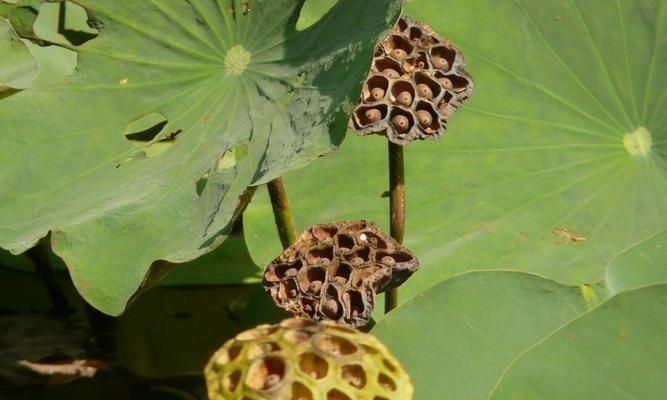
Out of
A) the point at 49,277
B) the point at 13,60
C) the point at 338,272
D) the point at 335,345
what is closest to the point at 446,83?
the point at 338,272

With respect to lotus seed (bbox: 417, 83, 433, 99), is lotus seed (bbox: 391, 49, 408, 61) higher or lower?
higher

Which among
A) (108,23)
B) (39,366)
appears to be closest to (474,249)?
(108,23)

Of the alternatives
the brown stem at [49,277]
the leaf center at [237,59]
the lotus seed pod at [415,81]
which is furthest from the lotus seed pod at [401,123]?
the brown stem at [49,277]

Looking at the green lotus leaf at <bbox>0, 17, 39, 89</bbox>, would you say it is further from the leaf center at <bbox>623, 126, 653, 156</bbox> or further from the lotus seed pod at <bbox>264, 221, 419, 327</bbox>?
the leaf center at <bbox>623, 126, 653, 156</bbox>

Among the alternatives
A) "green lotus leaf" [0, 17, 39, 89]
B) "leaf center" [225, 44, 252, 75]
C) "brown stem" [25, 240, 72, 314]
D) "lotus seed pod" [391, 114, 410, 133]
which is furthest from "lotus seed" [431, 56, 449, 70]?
"brown stem" [25, 240, 72, 314]

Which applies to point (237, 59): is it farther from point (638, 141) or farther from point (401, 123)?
point (638, 141)

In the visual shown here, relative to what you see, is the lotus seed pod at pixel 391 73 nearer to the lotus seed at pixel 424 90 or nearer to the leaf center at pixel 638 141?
the lotus seed at pixel 424 90
